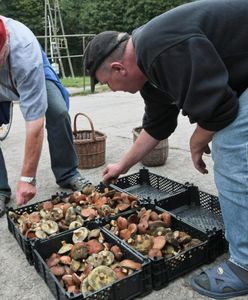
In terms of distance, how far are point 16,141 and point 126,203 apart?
3.24m

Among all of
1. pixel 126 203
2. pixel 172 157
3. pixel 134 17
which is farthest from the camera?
pixel 134 17

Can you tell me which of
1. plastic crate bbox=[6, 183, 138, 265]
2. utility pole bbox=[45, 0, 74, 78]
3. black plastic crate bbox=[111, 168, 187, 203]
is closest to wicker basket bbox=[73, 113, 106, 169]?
black plastic crate bbox=[111, 168, 187, 203]

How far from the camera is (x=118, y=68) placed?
69.3 inches

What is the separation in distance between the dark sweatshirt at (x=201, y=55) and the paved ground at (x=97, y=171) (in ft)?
3.12

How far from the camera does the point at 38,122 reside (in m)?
2.43

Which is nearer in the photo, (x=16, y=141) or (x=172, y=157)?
A: (x=172, y=157)

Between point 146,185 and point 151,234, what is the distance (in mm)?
1053

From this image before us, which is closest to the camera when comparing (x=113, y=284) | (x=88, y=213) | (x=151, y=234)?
(x=113, y=284)

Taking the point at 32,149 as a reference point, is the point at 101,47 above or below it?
above

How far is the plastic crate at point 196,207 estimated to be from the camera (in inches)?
104

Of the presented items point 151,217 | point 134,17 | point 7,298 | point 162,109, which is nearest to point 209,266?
point 151,217

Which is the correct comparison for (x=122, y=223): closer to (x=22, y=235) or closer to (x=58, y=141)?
(x=22, y=235)

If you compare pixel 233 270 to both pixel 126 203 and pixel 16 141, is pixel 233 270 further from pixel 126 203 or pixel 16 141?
pixel 16 141

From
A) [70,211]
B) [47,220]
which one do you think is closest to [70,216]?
[70,211]
